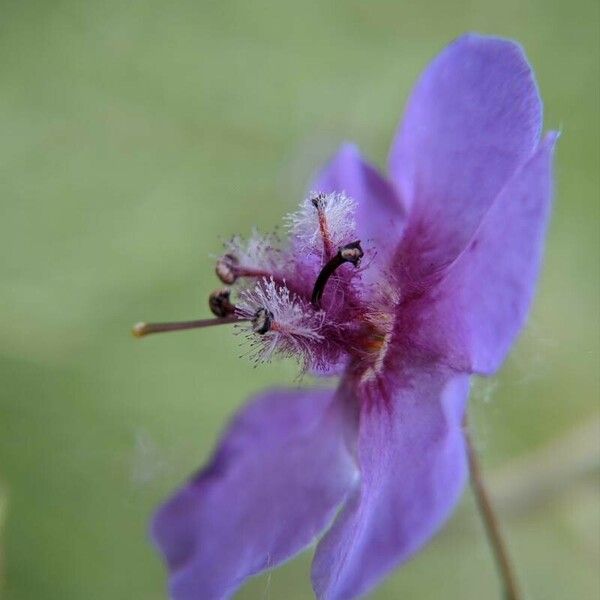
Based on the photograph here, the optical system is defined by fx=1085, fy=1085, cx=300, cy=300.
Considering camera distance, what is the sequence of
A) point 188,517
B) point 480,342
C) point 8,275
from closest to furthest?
point 480,342 → point 188,517 → point 8,275

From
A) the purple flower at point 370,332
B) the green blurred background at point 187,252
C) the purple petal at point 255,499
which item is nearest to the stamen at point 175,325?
the purple flower at point 370,332

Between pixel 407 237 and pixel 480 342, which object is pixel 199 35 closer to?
pixel 407 237

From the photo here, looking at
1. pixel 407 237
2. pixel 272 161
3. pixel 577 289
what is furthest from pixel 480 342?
pixel 272 161

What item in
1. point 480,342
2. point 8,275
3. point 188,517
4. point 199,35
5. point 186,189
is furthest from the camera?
point 199,35

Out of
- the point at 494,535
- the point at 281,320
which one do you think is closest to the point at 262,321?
the point at 281,320

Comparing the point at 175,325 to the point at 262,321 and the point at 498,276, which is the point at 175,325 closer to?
the point at 262,321

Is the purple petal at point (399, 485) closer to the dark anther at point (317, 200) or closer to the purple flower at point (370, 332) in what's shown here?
the purple flower at point (370, 332)

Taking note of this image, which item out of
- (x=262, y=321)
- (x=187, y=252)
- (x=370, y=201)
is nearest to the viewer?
(x=262, y=321)
